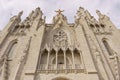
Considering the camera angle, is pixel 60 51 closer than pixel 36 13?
Yes

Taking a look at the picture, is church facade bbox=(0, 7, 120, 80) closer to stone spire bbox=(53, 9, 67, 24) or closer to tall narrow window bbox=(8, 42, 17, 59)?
tall narrow window bbox=(8, 42, 17, 59)

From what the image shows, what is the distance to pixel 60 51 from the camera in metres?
17.1

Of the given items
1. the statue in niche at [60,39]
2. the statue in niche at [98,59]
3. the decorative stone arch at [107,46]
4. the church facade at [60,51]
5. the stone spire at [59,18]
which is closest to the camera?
the statue in niche at [98,59]

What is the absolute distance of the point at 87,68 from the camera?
1388cm

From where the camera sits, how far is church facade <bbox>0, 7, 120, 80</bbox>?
13766 millimetres

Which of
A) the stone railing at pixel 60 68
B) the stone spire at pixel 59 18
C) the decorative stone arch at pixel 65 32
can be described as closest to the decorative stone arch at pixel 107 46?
the decorative stone arch at pixel 65 32

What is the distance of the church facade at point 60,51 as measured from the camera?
1377cm

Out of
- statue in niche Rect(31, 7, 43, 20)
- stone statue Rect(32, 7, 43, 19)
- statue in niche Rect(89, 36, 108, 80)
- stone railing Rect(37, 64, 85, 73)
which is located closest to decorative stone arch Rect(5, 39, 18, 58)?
stone railing Rect(37, 64, 85, 73)

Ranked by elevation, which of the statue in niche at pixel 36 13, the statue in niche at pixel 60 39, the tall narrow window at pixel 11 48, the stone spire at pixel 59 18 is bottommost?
the tall narrow window at pixel 11 48

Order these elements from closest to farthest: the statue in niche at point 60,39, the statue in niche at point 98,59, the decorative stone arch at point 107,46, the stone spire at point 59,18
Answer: the statue in niche at point 98,59 → the decorative stone arch at point 107,46 → the statue in niche at point 60,39 → the stone spire at point 59,18

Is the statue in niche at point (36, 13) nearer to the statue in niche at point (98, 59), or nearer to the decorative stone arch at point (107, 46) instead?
the decorative stone arch at point (107, 46)

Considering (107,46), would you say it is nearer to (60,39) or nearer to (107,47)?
(107,47)

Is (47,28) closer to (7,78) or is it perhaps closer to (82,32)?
(82,32)

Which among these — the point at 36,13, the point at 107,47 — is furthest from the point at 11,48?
the point at 36,13
